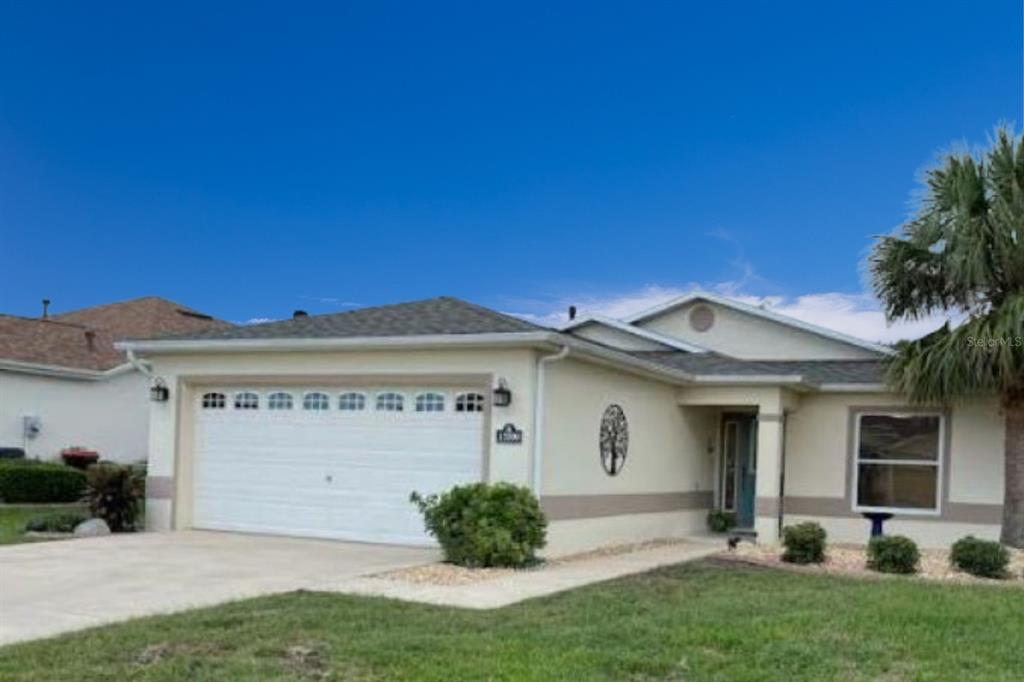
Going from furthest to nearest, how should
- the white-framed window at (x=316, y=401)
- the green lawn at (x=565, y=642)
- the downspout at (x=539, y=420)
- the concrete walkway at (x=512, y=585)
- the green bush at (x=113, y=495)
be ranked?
the green bush at (x=113, y=495)
the white-framed window at (x=316, y=401)
the downspout at (x=539, y=420)
the concrete walkway at (x=512, y=585)
the green lawn at (x=565, y=642)

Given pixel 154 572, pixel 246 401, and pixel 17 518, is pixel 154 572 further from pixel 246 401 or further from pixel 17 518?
pixel 17 518

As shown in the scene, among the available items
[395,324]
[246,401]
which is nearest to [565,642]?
[395,324]

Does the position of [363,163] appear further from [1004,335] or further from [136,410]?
[1004,335]

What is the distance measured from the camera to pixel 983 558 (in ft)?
39.2

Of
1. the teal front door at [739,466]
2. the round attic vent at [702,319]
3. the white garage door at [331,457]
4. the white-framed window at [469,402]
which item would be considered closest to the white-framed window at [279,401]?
the white garage door at [331,457]

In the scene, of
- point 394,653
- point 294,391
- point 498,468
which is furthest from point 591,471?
point 394,653

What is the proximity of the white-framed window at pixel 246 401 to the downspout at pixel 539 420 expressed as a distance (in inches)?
185

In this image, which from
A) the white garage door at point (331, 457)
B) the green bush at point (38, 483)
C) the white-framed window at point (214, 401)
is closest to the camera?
the white garage door at point (331, 457)

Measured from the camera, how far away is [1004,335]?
13.8 m

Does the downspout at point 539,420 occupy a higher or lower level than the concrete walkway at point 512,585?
higher

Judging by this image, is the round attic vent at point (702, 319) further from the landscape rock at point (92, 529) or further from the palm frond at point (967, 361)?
the landscape rock at point (92, 529)

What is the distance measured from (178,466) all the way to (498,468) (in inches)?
212

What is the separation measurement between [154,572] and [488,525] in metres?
3.63

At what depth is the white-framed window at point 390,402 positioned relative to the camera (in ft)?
45.4
